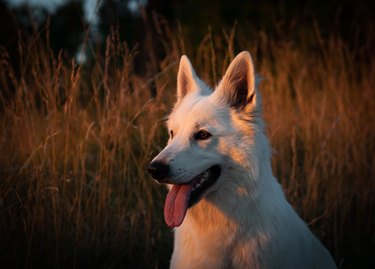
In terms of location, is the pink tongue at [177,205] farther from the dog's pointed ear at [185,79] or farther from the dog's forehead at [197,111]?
the dog's pointed ear at [185,79]

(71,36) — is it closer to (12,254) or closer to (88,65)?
(88,65)

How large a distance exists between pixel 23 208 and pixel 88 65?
81.6 inches

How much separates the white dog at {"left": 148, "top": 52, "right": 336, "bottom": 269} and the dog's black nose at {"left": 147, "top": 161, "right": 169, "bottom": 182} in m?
0.06

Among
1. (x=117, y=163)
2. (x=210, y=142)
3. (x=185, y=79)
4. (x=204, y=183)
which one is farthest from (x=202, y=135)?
(x=117, y=163)

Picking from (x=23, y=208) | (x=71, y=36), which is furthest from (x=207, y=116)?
(x=71, y=36)

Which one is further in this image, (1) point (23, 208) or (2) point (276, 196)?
(1) point (23, 208)

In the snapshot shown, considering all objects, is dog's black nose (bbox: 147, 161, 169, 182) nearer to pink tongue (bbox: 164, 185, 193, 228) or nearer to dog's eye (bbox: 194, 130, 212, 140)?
pink tongue (bbox: 164, 185, 193, 228)

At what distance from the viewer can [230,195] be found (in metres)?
2.91

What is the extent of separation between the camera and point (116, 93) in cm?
405

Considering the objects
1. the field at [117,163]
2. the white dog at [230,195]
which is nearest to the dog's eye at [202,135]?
the white dog at [230,195]

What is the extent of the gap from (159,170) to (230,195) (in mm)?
560

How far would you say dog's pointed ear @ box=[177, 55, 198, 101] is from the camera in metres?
3.41

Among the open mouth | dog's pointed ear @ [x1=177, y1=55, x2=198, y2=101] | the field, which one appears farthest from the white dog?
the field

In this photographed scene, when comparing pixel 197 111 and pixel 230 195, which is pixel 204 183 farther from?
pixel 197 111
